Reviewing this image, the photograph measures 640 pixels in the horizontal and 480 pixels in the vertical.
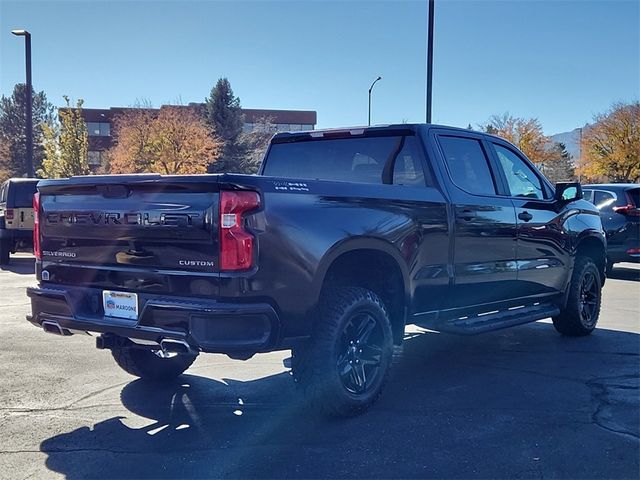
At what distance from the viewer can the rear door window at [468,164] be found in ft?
17.9

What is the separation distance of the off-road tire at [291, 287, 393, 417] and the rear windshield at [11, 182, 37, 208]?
36.5 feet

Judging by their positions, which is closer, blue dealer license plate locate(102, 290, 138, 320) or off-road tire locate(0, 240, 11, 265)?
blue dealer license plate locate(102, 290, 138, 320)

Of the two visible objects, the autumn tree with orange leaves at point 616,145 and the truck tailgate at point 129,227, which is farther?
the autumn tree with orange leaves at point 616,145

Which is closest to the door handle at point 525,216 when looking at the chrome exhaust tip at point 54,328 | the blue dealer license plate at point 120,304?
the blue dealer license plate at point 120,304

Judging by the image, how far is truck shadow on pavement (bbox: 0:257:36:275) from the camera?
43.5 feet

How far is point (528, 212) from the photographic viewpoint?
6078mm

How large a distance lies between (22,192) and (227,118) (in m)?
35.3

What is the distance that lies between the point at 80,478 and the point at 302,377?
4.83ft

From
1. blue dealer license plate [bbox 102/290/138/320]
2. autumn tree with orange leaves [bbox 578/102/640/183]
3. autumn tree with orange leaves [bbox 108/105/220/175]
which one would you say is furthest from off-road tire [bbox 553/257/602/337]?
autumn tree with orange leaves [bbox 578/102/640/183]

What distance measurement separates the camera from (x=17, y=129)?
5928 centimetres

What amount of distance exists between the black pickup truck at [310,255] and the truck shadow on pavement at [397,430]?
1.21ft

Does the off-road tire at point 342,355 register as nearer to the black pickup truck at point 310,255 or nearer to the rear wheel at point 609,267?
the black pickup truck at point 310,255

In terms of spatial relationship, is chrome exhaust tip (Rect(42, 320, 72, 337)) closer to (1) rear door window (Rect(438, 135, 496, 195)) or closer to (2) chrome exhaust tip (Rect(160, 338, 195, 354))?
(2) chrome exhaust tip (Rect(160, 338, 195, 354))

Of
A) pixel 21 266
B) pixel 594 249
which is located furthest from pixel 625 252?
pixel 21 266
